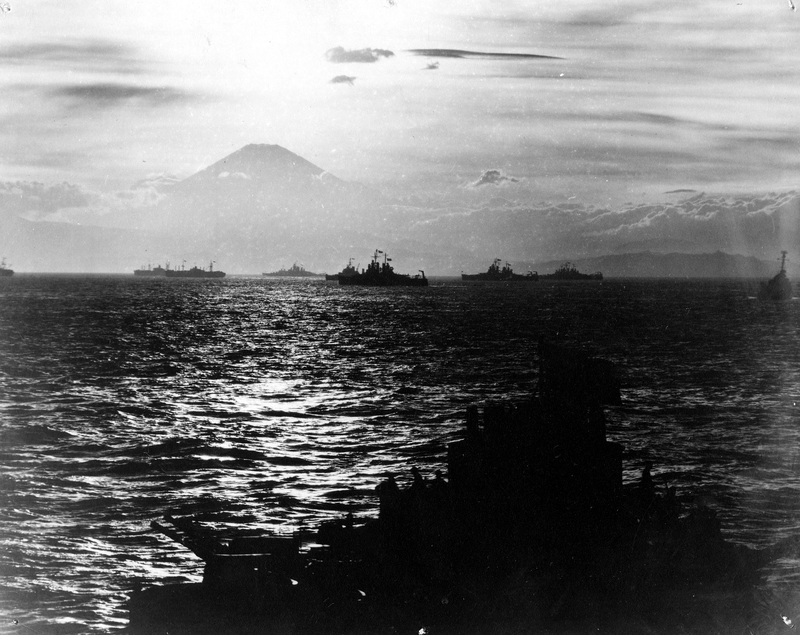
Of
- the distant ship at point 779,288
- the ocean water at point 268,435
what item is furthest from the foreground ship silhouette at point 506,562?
the distant ship at point 779,288

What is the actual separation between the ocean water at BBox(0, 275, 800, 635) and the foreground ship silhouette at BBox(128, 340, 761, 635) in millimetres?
3219

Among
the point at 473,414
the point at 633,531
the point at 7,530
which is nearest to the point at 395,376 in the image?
the point at 7,530

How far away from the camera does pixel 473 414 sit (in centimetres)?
1196

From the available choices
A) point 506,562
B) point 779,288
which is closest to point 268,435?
point 506,562

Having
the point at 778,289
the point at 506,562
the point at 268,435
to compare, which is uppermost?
the point at 778,289

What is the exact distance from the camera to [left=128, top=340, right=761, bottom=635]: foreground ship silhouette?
8.62 m

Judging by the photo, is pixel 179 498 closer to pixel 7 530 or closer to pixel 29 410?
pixel 7 530

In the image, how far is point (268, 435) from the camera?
25266 mm

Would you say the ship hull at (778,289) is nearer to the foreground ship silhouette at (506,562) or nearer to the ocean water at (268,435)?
the ocean water at (268,435)

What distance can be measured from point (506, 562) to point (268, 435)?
17.1 meters

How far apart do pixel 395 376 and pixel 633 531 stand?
3194 centimetres

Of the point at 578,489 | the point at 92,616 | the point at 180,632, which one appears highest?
the point at 578,489

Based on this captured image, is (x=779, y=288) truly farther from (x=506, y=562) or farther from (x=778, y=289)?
(x=506, y=562)

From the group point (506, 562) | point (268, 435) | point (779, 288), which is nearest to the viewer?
point (506, 562)
